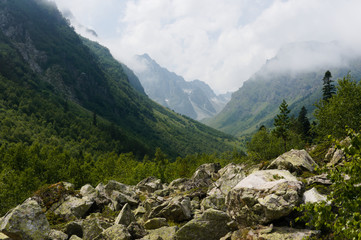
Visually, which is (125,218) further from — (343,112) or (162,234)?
(343,112)

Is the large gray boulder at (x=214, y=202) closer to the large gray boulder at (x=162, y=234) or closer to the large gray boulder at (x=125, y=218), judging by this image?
the large gray boulder at (x=162, y=234)

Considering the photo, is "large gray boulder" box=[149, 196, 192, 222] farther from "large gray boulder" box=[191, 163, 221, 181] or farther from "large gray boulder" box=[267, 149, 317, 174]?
"large gray boulder" box=[191, 163, 221, 181]

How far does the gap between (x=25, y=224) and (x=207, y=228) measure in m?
13.3

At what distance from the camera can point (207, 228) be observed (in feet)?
52.7

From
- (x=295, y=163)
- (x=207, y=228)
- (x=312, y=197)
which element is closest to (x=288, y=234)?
(x=312, y=197)

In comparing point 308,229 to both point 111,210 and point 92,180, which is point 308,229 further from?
point 92,180

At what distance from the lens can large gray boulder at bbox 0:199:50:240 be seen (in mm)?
14250

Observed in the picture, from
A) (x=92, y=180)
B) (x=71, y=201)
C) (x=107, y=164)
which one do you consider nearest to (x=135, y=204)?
(x=71, y=201)

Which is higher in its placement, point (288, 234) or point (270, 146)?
point (270, 146)

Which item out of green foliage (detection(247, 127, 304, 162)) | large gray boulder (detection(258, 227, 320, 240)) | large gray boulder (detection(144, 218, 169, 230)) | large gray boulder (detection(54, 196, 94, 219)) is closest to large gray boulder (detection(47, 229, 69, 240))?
large gray boulder (detection(144, 218, 169, 230))

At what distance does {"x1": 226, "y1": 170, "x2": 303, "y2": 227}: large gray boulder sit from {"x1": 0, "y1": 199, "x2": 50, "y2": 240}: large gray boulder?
14.7 meters

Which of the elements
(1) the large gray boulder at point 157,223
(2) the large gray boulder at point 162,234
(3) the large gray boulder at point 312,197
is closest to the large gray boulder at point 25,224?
(2) the large gray boulder at point 162,234

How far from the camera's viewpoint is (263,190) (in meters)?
15.7

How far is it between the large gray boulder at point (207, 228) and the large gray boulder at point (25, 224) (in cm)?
1027
